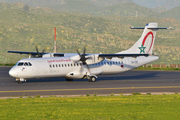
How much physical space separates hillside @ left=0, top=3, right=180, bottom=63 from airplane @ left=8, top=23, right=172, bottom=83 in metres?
89.5

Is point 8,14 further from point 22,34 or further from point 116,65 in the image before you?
point 116,65

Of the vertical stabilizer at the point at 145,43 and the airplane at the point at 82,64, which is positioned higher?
the vertical stabilizer at the point at 145,43

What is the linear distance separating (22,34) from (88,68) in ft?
386

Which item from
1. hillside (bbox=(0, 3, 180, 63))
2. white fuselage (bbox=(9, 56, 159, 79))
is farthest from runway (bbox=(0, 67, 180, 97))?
hillside (bbox=(0, 3, 180, 63))

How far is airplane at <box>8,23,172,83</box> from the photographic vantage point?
29.7m

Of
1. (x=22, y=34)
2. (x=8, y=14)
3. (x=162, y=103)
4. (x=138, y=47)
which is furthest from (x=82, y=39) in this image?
(x=162, y=103)

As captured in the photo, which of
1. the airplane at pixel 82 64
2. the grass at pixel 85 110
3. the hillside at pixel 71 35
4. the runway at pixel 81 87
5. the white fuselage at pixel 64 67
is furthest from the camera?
the hillside at pixel 71 35

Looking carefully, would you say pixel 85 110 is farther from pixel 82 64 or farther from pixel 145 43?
→ pixel 145 43

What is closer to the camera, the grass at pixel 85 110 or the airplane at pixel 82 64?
the grass at pixel 85 110

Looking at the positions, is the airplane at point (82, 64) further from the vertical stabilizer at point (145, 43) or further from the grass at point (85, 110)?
the grass at point (85, 110)

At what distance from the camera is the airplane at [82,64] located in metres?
29.7

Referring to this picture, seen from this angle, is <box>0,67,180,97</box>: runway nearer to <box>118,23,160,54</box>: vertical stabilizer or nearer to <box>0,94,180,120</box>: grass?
<box>0,94,180,120</box>: grass

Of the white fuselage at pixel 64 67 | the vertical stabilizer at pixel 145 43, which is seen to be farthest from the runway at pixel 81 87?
the vertical stabilizer at pixel 145 43

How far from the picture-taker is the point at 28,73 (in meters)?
29.4
